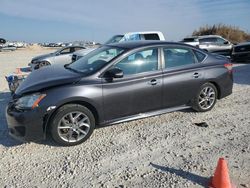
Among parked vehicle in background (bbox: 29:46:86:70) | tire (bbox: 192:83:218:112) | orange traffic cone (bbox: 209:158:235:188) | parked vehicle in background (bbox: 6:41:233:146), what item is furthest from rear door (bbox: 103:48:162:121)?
parked vehicle in background (bbox: 29:46:86:70)

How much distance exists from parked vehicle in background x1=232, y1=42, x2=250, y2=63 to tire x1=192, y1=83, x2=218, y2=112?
10007mm

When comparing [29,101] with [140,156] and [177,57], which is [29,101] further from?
[177,57]

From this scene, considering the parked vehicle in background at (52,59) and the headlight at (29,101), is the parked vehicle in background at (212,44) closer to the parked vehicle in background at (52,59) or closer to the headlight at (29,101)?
the parked vehicle in background at (52,59)

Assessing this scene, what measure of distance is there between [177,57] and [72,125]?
2557 mm

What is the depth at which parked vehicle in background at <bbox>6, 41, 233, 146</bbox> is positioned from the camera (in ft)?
14.9

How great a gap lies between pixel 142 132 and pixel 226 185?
83.4 inches

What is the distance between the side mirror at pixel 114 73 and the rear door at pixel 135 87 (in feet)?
0.35

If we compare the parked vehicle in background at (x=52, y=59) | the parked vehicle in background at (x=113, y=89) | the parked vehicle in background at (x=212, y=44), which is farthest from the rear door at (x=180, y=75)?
the parked vehicle in background at (x=212, y=44)

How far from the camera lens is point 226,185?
3328 millimetres

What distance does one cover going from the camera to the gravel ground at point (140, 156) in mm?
3727

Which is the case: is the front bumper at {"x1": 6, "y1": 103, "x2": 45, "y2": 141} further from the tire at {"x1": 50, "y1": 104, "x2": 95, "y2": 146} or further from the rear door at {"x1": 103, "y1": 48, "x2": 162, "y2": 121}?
the rear door at {"x1": 103, "y1": 48, "x2": 162, "y2": 121}

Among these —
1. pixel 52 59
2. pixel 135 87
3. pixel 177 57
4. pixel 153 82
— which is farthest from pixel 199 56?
pixel 52 59

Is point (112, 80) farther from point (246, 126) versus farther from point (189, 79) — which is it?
point (246, 126)

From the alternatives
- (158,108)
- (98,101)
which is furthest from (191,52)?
(98,101)
